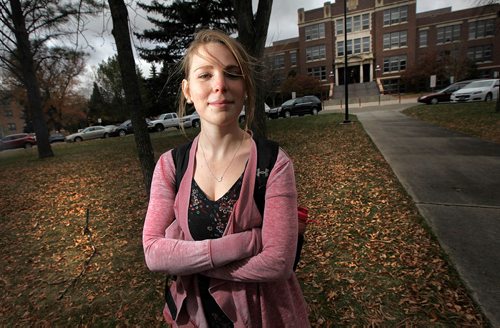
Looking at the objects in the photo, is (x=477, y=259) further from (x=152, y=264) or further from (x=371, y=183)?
(x=152, y=264)

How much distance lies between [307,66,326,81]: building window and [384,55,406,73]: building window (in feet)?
32.5

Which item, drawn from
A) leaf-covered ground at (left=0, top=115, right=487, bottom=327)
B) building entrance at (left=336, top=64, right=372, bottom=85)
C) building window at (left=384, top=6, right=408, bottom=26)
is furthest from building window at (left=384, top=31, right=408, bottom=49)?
leaf-covered ground at (left=0, top=115, right=487, bottom=327)

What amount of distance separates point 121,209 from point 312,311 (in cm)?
429

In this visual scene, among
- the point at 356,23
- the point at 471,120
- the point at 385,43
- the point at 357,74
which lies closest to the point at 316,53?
the point at 356,23

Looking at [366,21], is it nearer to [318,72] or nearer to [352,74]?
[352,74]

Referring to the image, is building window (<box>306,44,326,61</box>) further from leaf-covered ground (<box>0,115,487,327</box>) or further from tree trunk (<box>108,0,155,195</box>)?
tree trunk (<box>108,0,155,195</box>)

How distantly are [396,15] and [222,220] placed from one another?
57.3 metres

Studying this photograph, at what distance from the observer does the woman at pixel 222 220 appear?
1.25m

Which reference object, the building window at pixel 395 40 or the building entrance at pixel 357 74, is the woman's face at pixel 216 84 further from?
the building window at pixel 395 40

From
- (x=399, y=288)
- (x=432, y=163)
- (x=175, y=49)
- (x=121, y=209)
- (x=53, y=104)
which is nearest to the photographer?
(x=399, y=288)

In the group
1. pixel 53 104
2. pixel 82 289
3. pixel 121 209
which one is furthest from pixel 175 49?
pixel 53 104

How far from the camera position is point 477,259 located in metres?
3.28

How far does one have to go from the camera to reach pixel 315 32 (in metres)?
52.8

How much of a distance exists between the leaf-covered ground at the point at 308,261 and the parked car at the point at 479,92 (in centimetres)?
1799
